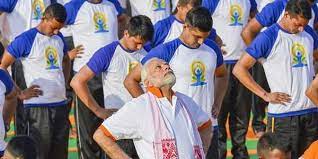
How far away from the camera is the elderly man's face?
8.29 m

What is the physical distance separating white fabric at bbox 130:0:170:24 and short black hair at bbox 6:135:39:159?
617cm

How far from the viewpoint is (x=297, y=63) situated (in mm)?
10688

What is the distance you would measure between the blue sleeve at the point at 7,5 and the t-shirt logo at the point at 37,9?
24cm

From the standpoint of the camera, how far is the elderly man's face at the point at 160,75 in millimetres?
8289

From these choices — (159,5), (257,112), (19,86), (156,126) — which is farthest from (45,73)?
(257,112)

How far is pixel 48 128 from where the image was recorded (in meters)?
11.3

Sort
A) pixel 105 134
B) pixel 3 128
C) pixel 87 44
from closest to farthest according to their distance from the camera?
pixel 105 134 < pixel 3 128 < pixel 87 44

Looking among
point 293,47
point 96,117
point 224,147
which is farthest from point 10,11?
point 293,47

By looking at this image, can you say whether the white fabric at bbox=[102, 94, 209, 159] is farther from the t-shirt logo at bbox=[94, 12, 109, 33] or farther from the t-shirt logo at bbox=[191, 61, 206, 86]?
the t-shirt logo at bbox=[94, 12, 109, 33]

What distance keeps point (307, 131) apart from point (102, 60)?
7.38 feet

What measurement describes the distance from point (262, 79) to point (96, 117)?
2735mm

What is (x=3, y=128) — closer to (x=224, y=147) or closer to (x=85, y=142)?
(x=85, y=142)

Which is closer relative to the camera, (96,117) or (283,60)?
(283,60)

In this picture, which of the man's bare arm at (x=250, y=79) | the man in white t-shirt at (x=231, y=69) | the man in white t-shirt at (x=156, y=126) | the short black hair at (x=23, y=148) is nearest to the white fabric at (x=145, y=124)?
the man in white t-shirt at (x=156, y=126)
